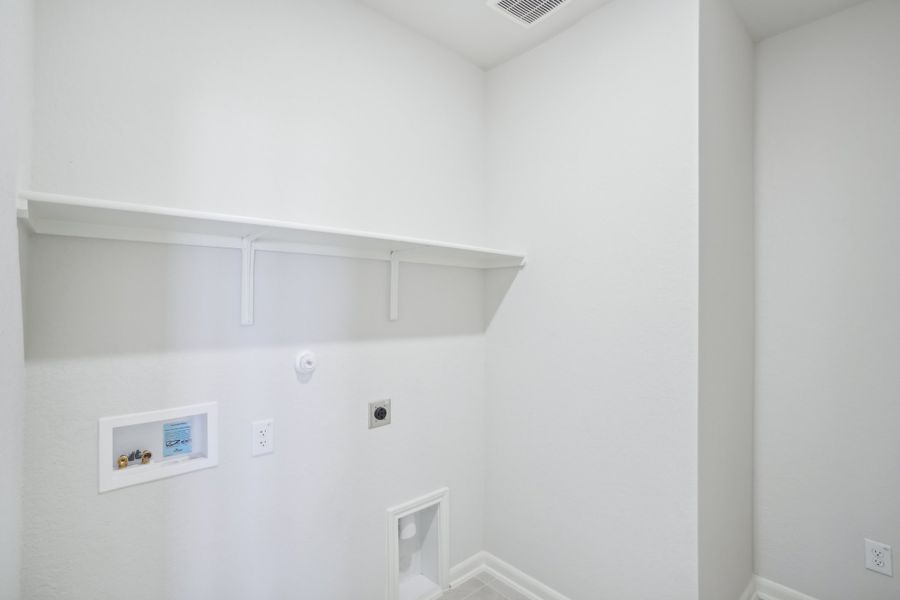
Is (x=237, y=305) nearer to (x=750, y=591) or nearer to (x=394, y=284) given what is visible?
(x=394, y=284)

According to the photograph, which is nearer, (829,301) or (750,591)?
(829,301)

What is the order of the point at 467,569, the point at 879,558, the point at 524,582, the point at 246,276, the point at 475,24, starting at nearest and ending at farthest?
the point at 246,276, the point at 879,558, the point at 475,24, the point at 524,582, the point at 467,569

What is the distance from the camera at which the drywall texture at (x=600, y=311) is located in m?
1.44

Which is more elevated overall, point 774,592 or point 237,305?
point 237,305

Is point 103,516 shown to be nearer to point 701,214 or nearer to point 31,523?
point 31,523

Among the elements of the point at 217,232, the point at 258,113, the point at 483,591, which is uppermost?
the point at 258,113

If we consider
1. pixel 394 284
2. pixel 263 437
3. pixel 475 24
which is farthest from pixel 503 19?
pixel 263 437

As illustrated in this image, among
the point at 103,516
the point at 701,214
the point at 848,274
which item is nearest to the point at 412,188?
the point at 701,214

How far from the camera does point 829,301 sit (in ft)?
5.57

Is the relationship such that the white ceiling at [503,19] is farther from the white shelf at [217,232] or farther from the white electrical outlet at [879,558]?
the white electrical outlet at [879,558]

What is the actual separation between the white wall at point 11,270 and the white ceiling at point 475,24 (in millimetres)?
1217

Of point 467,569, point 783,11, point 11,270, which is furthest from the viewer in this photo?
point 467,569

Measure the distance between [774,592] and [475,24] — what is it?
2.88 metres

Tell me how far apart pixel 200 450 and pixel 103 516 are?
0.27 meters
